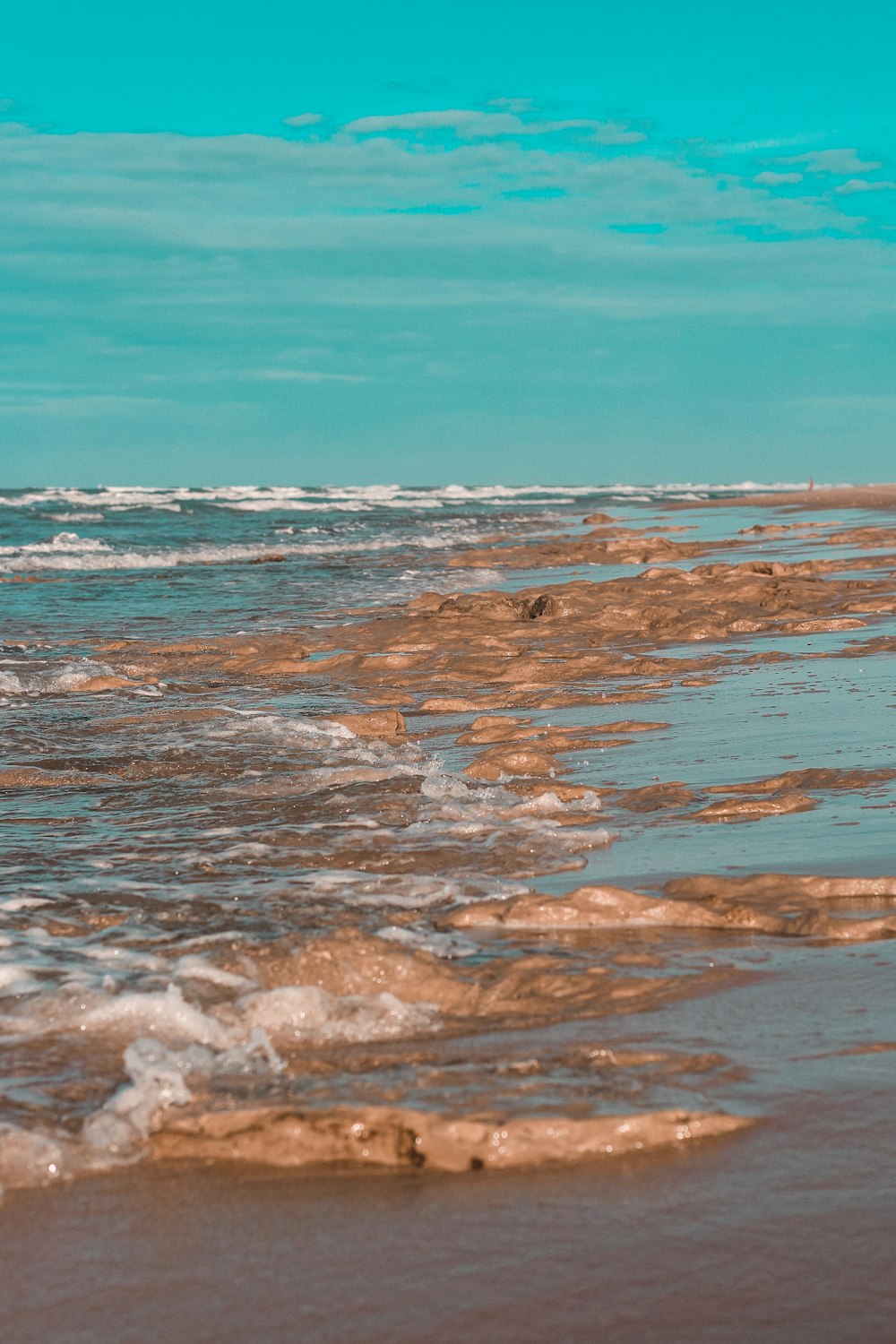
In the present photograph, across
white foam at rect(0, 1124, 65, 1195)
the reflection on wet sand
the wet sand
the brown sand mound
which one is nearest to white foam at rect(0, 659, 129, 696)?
the reflection on wet sand

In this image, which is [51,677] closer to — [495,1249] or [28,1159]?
→ [28,1159]

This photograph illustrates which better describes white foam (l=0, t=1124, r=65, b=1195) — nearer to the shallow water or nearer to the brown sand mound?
the shallow water

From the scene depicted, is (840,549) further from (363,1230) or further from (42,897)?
(363,1230)

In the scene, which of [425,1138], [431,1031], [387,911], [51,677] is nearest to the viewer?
[425,1138]

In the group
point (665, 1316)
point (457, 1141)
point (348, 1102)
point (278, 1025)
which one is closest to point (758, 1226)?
point (665, 1316)

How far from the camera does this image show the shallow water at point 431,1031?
6.28ft

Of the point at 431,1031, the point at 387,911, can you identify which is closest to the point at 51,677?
the point at 387,911

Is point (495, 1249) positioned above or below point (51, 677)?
below

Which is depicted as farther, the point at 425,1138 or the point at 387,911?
the point at 387,911

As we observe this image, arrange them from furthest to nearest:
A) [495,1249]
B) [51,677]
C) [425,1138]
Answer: [51,677]
[425,1138]
[495,1249]

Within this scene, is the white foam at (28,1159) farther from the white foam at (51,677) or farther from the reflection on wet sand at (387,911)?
the white foam at (51,677)

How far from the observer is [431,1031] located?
2.96 meters

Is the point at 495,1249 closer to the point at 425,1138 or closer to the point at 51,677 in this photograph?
the point at 425,1138

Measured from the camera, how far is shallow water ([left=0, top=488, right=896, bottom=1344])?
191cm
